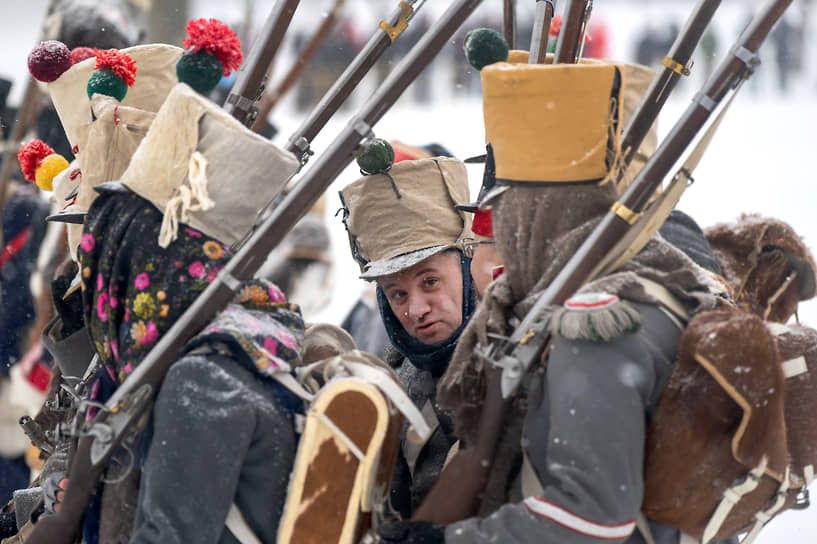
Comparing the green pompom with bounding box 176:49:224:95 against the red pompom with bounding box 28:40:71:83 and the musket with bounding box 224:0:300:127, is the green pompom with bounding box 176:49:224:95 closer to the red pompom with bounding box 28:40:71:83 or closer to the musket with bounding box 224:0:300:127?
the musket with bounding box 224:0:300:127

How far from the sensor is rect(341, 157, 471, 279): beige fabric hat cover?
3.13 meters

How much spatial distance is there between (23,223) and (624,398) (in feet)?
13.9

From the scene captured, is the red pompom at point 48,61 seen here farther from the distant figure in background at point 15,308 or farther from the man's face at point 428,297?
the distant figure in background at point 15,308

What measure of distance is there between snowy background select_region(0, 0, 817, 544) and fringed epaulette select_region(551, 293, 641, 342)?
3.84 metres

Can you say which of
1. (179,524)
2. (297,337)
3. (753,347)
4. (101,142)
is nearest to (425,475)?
(297,337)

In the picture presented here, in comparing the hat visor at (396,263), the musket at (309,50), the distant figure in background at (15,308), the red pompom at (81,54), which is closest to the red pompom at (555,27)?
the hat visor at (396,263)

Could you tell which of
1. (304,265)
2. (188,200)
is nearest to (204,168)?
(188,200)

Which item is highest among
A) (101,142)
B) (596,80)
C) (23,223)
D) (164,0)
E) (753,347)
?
(596,80)

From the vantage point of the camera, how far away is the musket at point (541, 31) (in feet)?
8.70

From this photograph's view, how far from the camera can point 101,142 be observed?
2.52 metres

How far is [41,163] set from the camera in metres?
2.93

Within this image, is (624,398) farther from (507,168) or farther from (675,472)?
(507,168)

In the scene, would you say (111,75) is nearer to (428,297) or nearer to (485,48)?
(485,48)

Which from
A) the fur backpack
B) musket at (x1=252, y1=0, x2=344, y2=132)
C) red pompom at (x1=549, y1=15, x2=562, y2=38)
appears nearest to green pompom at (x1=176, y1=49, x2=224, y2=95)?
red pompom at (x1=549, y1=15, x2=562, y2=38)
